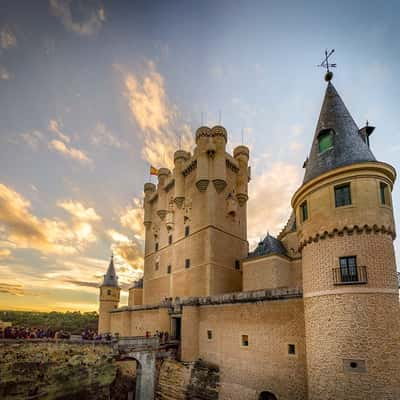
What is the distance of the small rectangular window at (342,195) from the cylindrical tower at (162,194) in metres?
26.9

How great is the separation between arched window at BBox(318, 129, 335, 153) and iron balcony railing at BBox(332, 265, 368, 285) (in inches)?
245

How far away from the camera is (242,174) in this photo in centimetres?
3475

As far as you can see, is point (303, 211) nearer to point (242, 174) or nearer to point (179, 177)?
point (242, 174)

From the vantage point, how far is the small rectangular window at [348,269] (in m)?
12.1

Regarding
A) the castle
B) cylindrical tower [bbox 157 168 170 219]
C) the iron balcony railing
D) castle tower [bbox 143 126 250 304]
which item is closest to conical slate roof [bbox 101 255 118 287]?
castle tower [bbox 143 126 250 304]

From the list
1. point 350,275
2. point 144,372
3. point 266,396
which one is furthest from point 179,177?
point 350,275

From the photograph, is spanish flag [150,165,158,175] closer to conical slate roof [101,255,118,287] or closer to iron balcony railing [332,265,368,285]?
conical slate roof [101,255,118,287]

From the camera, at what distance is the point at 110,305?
46.8 metres

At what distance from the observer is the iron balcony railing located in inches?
468

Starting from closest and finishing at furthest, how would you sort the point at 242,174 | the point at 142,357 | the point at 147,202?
1. the point at 142,357
2. the point at 242,174
3. the point at 147,202

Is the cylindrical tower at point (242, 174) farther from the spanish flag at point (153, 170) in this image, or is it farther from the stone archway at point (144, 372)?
the stone archway at point (144, 372)

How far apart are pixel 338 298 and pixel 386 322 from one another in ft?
6.16

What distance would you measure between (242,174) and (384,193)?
73.0ft

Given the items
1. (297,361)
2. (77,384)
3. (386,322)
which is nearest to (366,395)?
(386,322)
